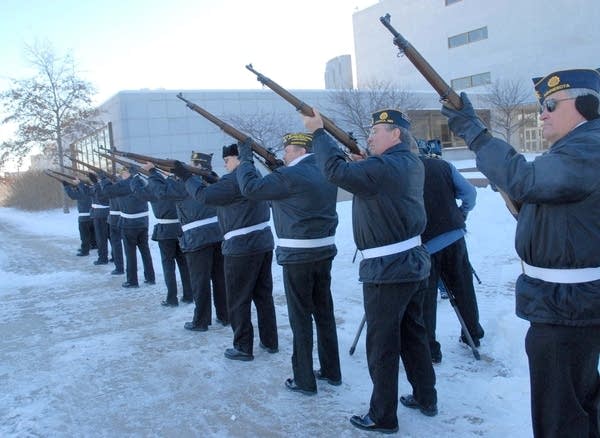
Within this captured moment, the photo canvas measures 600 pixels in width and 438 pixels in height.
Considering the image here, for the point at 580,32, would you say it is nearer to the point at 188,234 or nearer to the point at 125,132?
the point at 125,132

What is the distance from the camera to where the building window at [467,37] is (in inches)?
1674

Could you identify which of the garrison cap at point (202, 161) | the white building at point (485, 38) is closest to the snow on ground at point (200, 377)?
the garrison cap at point (202, 161)

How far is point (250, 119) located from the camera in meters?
27.1

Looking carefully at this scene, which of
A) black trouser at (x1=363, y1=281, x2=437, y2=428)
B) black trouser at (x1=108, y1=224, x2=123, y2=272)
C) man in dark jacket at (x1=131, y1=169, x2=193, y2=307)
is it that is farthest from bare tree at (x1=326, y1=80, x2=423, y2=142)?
black trouser at (x1=363, y1=281, x2=437, y2=428)

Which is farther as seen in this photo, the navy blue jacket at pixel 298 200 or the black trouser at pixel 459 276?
the black trouser at pixel 459 276

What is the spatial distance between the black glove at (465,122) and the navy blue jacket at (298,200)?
1.64 m

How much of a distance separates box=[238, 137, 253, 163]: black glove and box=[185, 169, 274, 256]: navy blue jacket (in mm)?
383

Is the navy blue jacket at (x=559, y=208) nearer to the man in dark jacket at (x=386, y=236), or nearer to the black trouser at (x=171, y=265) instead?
the man in dark jacket at (x=386, y=236)

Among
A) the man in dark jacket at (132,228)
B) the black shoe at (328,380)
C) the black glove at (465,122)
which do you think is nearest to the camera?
the black glove at (465,122)

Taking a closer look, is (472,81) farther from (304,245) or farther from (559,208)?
(559,208)

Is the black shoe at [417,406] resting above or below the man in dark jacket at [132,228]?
below

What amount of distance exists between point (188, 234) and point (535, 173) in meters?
4.55

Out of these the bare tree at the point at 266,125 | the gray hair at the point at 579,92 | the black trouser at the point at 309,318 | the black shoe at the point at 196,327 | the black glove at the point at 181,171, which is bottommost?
the black shoe at the point at 196,327

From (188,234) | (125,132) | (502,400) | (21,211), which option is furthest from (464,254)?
(21,211)
